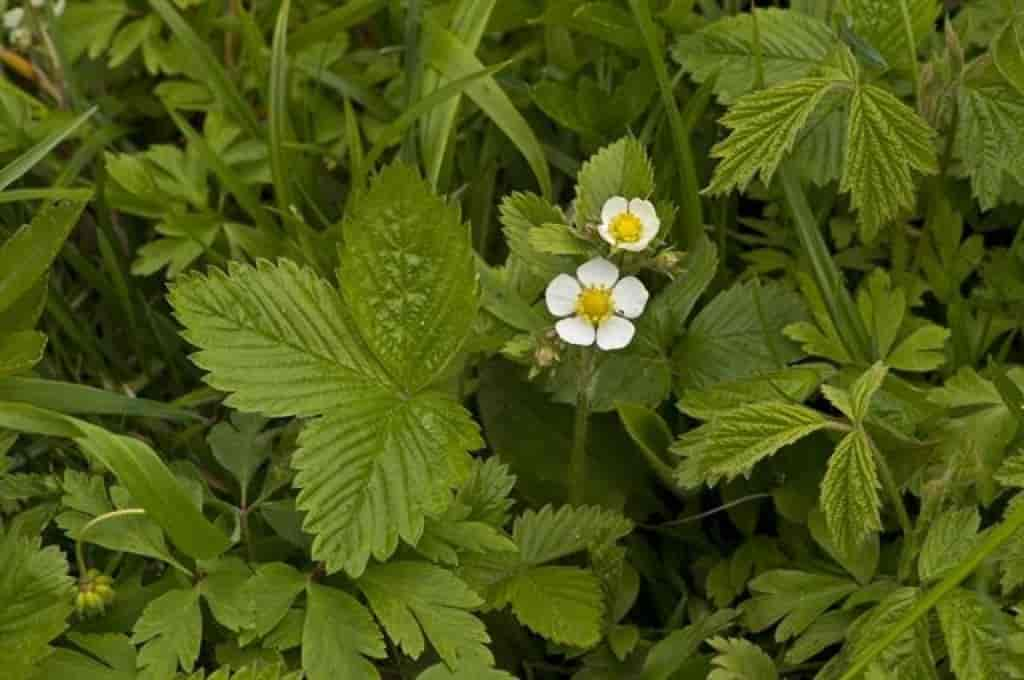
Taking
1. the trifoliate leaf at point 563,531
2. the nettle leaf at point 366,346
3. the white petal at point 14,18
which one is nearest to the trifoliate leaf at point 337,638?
the nettle leaf at point 366,346

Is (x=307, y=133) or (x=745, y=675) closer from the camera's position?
(x=745, y=675)

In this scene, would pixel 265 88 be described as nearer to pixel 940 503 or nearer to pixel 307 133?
pixel 307 133

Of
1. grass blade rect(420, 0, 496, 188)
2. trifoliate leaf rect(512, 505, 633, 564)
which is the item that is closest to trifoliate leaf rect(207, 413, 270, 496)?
trifoliate leaf rect(512, 505, 633, 564)

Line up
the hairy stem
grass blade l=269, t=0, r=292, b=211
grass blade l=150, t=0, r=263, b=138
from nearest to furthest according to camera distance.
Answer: the hairy stem < grass blade l=269, t=0, r=292, b=211 < grass blade l=150, t=0, r=263, b=138

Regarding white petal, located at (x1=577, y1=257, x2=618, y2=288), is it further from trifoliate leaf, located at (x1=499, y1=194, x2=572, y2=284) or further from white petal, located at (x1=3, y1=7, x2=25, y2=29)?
white petal, located at (x1=3, y1=7, x2=25, y2=29)

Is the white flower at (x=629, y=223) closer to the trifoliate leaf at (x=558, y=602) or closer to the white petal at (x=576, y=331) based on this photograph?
the white petal at (x=576, y=331)

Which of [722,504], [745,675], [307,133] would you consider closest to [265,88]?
[307,133]
